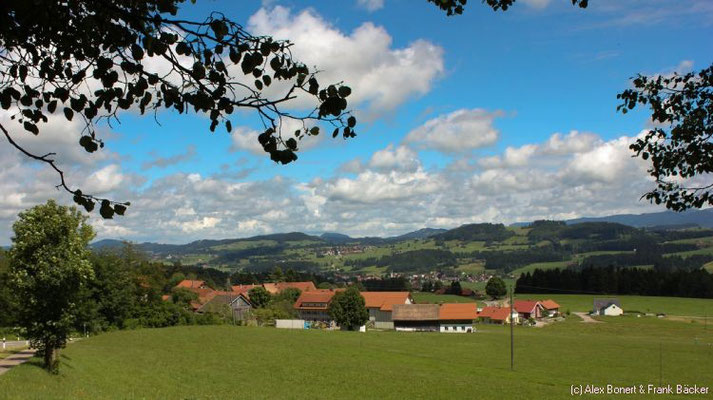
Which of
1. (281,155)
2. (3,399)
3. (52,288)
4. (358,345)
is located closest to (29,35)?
(281,155)

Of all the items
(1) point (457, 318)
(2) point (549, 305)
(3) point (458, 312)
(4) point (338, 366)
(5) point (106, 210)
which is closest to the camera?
(5) point (106, 210)

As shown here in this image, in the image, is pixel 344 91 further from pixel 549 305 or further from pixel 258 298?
pixel 549 305

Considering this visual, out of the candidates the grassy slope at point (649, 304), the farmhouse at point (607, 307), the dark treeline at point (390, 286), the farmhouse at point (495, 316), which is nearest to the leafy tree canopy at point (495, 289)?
the grassy slope at point (649, 304)

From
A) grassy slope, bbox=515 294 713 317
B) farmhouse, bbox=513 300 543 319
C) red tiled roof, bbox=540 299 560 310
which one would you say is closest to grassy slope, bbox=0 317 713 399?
grassy slope, bbox=515 294 713 317

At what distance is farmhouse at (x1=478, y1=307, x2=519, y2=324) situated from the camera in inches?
3907

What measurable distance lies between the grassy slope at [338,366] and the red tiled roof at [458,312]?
71.4 ft

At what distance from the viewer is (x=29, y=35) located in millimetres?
4078

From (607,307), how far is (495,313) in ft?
85.3

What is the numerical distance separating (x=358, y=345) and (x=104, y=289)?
2923 cm

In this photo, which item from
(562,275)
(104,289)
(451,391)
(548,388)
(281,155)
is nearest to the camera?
(281,155)

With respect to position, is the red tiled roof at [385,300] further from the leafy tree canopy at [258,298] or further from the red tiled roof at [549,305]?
the red tiled roof at [549,305]

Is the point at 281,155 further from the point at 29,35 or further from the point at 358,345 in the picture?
the point at 358,345

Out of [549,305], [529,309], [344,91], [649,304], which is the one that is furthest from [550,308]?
[344,91]

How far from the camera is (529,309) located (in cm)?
10931
